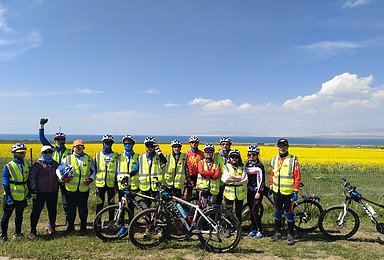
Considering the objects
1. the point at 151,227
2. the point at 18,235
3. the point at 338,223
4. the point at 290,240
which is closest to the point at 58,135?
the point at 18,235

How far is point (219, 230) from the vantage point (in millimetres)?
5059

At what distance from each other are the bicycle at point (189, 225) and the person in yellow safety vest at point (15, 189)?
103 inches

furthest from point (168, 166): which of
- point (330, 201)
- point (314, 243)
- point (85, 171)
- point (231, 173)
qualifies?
point (330, 201)

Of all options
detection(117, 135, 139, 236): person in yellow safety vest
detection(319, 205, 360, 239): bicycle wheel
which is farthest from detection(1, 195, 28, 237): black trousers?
detection(319, 205, 360, 239): bicycle wheel

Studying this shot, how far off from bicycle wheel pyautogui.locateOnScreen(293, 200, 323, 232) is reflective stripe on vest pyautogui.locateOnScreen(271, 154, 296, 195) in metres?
0.91

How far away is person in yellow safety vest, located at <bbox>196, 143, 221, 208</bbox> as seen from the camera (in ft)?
19.2

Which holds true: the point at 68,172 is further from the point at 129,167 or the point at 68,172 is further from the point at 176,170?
the point at 176,170

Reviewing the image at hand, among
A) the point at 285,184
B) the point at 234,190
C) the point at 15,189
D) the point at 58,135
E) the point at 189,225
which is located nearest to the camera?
the point at 189,225

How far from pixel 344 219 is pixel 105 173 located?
572 centimetres

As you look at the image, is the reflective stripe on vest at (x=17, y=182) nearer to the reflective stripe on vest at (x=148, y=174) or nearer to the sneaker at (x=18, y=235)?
the sneaker at (x=18, y=235)

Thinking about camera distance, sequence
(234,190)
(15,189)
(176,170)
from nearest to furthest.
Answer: (15,189), (234,190), (176,170)

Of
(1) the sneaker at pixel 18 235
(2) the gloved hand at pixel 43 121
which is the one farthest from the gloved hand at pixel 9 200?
(2) the gloved hand at pixel 43 121

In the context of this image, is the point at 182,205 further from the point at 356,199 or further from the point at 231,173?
the point at 356,199

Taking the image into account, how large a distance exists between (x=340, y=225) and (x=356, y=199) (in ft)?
2.34
